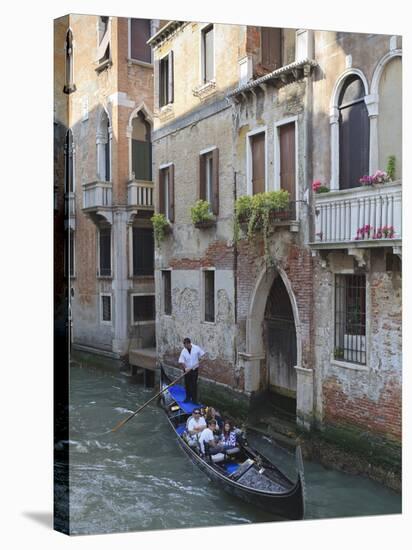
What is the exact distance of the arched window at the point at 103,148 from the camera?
212 inches

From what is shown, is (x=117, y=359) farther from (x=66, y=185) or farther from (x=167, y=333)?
(x=66, y=185)

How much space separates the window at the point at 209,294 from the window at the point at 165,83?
A: 58.6 inches

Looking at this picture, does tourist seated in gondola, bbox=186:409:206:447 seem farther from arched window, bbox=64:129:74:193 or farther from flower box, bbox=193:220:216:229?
arched window, bbox=64:129:74:193

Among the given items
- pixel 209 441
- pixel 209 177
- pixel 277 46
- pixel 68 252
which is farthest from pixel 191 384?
pixel 277 46

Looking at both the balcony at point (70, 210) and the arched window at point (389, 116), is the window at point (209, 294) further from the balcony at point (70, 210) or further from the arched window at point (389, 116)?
the arched window at point (389, 116)

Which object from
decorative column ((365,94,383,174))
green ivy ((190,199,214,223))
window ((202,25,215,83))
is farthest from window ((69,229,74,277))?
decorative column ((365,94,383,174))

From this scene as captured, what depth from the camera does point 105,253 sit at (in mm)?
5590

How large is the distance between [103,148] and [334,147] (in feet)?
6.11

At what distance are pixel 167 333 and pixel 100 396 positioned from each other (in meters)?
0.75

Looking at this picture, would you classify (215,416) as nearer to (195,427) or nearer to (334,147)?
(195,427)

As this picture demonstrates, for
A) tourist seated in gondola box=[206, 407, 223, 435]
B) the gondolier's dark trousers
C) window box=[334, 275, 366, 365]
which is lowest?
tourist seated in gondola box=[206, 407, 223, 435]

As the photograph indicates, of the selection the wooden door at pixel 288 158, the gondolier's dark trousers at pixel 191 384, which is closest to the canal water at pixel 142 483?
the gondolier's dark trousers at pixel 191 384

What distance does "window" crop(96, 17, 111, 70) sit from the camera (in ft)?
17.3

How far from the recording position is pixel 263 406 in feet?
18.3
